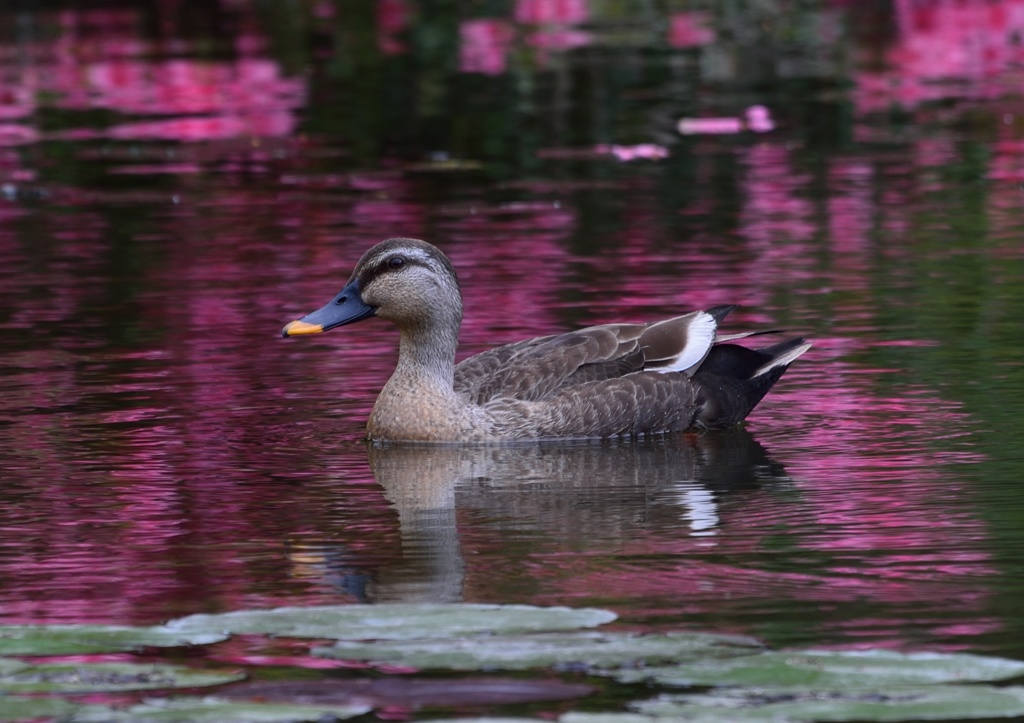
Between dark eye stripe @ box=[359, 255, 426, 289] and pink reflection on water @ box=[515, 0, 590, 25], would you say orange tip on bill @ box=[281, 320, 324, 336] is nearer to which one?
dark eye stripe @ box=[359, 255, 426, 289]

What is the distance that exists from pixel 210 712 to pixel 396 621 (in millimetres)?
869

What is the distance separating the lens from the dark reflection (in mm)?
7320

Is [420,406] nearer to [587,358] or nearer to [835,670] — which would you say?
[587,358]

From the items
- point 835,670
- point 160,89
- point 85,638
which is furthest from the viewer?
point 160,89

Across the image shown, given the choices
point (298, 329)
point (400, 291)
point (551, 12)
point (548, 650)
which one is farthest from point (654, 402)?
point (551, 12)

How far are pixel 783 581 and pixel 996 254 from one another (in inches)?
300

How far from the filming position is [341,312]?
10125 mm

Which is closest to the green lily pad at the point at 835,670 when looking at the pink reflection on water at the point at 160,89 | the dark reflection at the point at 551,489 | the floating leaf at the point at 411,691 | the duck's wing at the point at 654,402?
the floating leaf at the point at 411,691

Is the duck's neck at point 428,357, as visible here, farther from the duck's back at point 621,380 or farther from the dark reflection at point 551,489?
the dark reflection at point 551,489

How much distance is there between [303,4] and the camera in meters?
34.8

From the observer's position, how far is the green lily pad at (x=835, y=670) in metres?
5.07

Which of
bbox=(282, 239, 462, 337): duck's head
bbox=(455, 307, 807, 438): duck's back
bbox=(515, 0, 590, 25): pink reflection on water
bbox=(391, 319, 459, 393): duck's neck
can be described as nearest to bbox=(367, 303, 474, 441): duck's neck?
bbox=(391, 319, 459, 393): duck's neck

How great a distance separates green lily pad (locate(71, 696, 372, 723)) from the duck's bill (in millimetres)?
4970

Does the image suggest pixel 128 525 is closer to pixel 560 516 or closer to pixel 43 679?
pixel 560 516
